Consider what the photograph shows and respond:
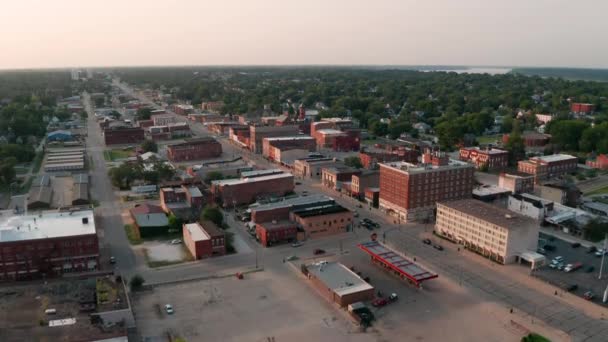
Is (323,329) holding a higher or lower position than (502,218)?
lower

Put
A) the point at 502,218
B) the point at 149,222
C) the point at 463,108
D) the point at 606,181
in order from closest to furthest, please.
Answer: the point at 502,218 → the point at 149,222 → the point at 606,181 → the point at 463,108

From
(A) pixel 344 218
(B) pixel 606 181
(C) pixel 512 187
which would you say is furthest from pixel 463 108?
(A) pixel 344 218

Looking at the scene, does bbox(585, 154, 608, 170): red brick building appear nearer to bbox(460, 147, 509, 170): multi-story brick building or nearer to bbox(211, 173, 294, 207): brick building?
bbox(460, 147, 509, 170): multi-story brick building

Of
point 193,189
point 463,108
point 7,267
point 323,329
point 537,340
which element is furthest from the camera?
point 463,108

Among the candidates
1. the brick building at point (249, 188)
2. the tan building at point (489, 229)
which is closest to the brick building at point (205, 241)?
the brick building at point (249, 188)

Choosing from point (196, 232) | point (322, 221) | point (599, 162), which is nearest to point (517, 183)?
point (599, 162)

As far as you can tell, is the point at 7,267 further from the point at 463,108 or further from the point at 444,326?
the point at 463,108
